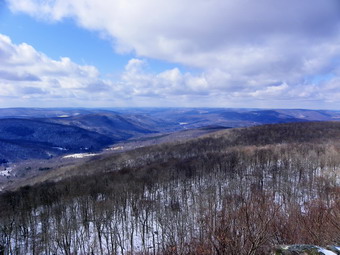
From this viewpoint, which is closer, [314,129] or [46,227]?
[46,227]

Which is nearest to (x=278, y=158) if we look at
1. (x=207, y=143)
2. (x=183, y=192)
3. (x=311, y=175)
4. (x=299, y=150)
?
(x=299, y=150)

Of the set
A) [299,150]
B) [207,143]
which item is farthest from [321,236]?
[207,143]

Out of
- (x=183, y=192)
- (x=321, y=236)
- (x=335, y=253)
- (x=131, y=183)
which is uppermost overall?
(x=335, y=253)

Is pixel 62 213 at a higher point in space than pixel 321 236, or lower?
lower

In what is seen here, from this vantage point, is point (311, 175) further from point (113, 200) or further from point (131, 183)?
point (113, 200)

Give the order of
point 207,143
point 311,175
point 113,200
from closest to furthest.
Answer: point 113,200, point 311,175, point 207,143

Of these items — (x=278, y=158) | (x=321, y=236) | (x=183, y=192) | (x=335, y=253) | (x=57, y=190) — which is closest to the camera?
(x=335, y=253)
